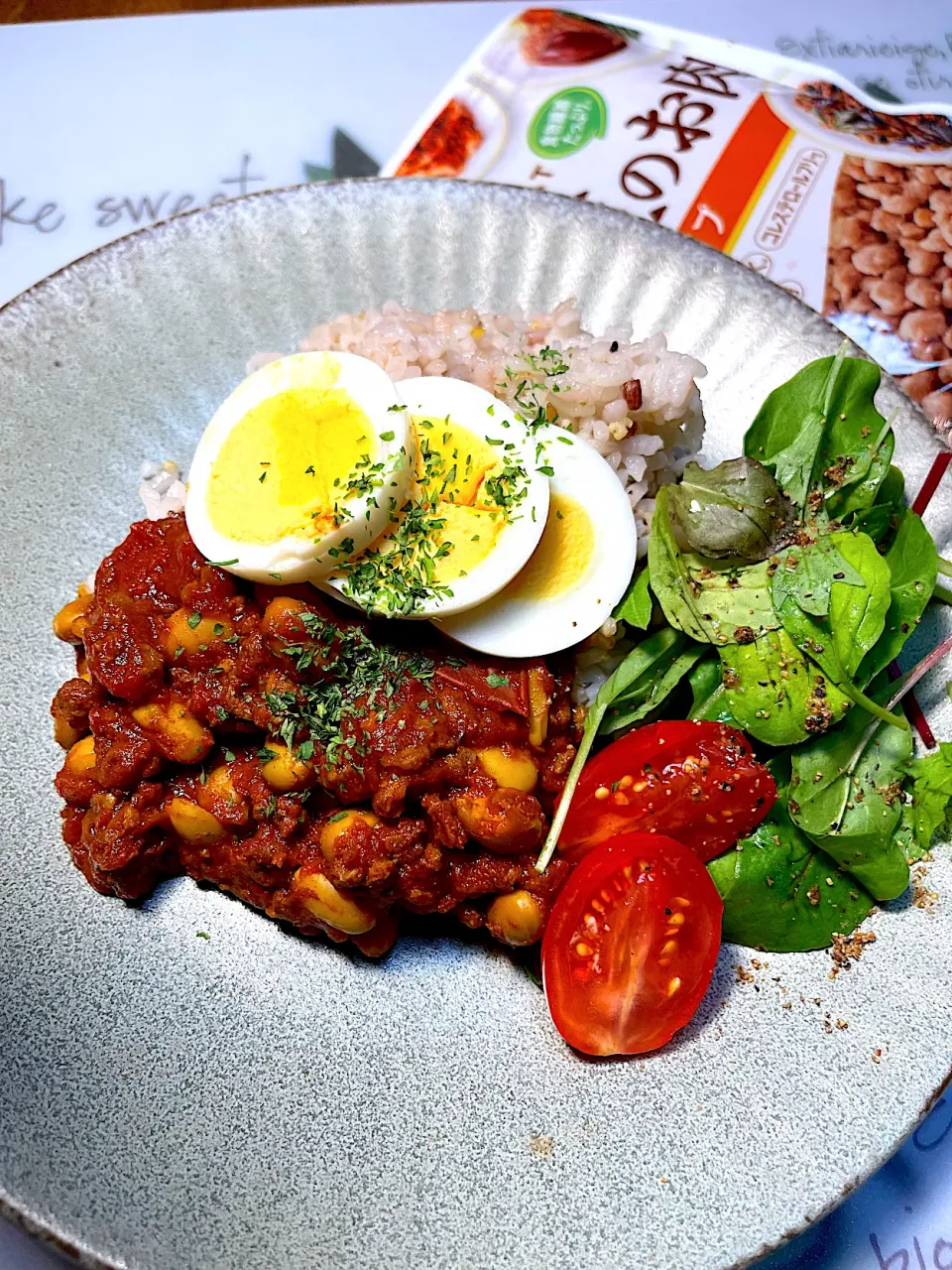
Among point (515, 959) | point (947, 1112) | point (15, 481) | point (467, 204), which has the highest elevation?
point (467, 204)

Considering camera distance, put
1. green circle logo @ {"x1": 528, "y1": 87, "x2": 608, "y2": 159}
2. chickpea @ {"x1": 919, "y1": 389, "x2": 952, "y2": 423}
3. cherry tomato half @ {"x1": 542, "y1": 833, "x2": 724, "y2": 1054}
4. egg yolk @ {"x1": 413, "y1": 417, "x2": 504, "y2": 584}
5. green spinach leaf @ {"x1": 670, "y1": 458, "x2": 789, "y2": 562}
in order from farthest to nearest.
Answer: green circle logo @ {"x1": 528, "y1": 87, "x2": 608, "y2": 159} < chickpea @ {"x1": 919, "y1": 389, "x2": 952, "y2": 423} < green spinach leaf @ {"x1": 670, "y1": 458, "x2": 789, "y2": 562} < egg yolk @ {"x1": 413, "y1": 417, "x2": 504, "y2": 584} < cherry tomato half @ {"x1": 542, "y1": 833, "x2": 724, "y2": 1054}

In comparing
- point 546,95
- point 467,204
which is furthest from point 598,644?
point 546,95

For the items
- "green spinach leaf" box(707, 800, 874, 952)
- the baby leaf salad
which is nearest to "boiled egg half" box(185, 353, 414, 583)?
the baby leaf salad

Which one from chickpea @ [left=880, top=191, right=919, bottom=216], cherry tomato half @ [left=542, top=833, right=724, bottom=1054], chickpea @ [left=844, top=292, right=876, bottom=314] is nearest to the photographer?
cherry tomato half @ [left=542, top=833, right=724, bottom=1054]

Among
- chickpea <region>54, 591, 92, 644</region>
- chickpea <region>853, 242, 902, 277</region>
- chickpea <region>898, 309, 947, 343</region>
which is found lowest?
chickpea <region>54, 591, 92, 644</region>

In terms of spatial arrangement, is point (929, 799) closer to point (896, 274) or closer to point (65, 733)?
point (65, 733)

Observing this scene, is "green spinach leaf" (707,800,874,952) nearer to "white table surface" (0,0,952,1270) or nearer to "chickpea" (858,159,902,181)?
"chickpea" (858,159,902,181)

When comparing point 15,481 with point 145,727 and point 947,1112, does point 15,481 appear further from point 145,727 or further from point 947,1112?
point 947,1112
